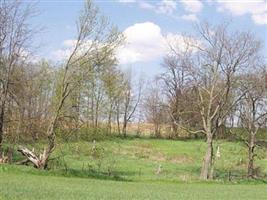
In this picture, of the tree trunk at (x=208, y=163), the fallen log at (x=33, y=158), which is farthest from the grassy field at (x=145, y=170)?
the fallen log at (x=33, y=158)

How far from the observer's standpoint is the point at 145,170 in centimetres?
4731

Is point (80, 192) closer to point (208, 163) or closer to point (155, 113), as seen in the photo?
point (208, 163)

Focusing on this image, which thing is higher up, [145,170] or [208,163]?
[208,163]

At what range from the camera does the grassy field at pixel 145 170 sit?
28.4 meters

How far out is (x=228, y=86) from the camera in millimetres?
43000

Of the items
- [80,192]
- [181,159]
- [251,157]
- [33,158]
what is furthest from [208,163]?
[80,192]

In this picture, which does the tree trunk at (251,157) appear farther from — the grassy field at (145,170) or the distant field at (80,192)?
the distant field at (80,192)

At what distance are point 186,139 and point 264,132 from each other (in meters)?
29.1

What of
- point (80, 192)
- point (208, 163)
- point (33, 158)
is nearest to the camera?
point (80, 192)

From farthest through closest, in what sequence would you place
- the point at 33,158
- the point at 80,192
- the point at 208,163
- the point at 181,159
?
Result: the point at 181,159 < the point at 208,163 < the point at 33,158 < the point at 80,192

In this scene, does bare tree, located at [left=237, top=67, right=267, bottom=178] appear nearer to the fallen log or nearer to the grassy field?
the grassy field

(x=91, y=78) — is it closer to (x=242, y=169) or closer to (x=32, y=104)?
(x=32, y=104)

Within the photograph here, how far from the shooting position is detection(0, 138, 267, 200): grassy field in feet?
93.2

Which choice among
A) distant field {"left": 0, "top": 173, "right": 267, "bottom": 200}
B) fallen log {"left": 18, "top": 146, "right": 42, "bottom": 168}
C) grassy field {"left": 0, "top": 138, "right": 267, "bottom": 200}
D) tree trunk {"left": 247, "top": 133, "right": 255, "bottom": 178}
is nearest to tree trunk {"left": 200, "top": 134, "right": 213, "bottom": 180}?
grassy field {"left": 0, "top": 138, "right": 267, "bottom": 200}
